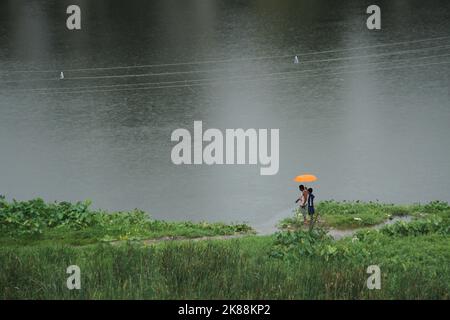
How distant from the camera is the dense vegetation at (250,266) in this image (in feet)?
40.4

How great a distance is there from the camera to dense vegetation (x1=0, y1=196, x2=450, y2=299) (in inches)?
485

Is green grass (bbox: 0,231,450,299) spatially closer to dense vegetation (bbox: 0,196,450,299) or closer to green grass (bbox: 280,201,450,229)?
dense vegetation (bbox: 0,196,450,299)

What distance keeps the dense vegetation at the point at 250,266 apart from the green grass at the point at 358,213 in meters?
0.81

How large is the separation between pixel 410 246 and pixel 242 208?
491 centimetres

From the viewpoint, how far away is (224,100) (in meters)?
26.6

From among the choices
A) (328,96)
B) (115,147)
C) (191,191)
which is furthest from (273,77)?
(191,191)

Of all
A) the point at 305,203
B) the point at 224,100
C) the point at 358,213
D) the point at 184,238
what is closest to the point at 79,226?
the point at 184,238

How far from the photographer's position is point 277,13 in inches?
1391

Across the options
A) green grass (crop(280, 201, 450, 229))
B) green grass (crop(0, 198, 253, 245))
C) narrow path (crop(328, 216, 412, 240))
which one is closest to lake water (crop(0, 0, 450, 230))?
green grass (crop(280, 201, 450, 229))

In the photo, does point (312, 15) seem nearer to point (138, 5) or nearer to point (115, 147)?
point (138, 5)

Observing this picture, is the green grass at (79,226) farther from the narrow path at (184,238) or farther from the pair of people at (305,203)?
the pair of people at (305,203)

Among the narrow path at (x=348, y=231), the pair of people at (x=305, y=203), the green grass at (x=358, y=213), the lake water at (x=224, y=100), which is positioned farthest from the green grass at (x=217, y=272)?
the lake water at (x=224, y=100)

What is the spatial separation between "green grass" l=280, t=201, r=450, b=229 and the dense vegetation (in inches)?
32.1
